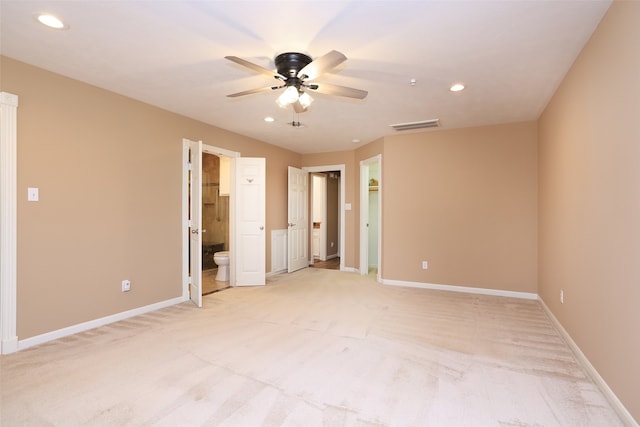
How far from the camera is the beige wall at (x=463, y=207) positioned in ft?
14.9

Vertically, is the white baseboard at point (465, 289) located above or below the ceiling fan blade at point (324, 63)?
below

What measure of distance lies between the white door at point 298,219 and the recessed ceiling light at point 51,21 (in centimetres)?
425

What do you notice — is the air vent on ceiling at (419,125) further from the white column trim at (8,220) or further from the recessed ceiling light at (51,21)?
the white column trim at (8,220)

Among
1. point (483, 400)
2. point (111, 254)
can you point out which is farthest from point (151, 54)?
point (483, 400)

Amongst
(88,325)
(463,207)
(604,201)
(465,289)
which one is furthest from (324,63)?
(465,289)

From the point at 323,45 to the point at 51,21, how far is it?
1.92 meters

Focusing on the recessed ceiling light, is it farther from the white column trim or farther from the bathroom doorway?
the bathroom doorway

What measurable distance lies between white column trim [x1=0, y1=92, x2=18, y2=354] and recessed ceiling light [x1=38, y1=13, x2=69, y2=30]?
90 centimetres

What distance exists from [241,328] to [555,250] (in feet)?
11.3

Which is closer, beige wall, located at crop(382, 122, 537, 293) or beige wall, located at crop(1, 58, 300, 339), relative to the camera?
beige wall, located at crop(1, 58, 300, 339)

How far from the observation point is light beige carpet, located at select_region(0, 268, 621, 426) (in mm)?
1887

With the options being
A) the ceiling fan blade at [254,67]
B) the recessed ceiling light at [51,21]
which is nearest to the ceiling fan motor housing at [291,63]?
the ceiling fan blade at [254,67]

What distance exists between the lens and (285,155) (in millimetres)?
6457

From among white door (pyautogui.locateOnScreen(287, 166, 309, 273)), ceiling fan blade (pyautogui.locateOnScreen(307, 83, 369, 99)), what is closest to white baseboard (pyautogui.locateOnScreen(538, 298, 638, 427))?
ceiling fan blade (pyautogui.locateOnScreen(307, 83, 369, 99))
